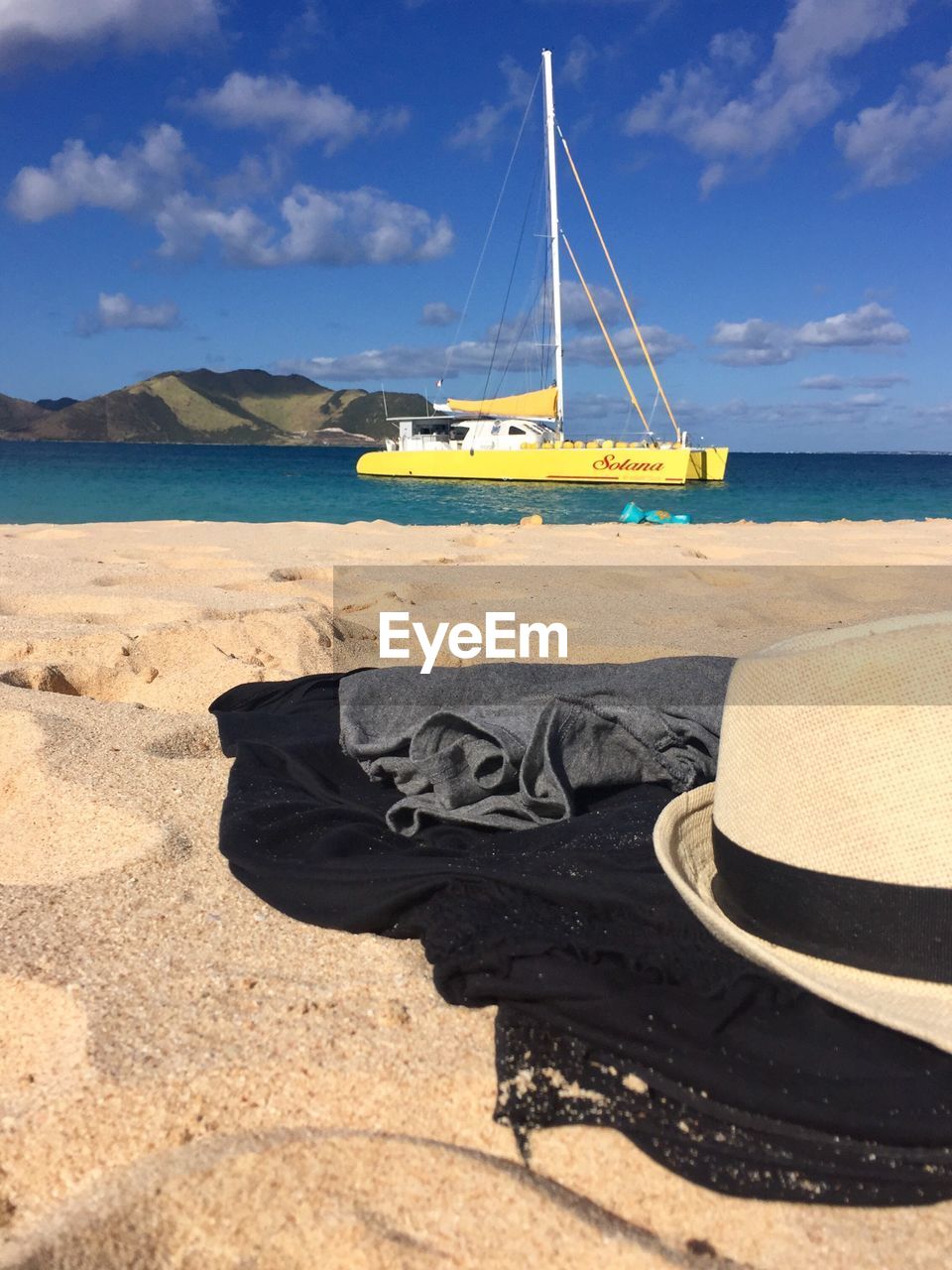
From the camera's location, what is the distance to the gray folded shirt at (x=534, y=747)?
2219 mm

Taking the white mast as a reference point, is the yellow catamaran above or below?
below

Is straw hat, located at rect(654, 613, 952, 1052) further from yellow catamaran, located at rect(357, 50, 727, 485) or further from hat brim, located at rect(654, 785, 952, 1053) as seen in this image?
yellow catamaran, located at rect(357, 50, 727, 485)

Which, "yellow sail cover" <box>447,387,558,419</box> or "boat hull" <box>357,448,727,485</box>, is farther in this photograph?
"yellow sail cover" <box>447,387,558,419</box>

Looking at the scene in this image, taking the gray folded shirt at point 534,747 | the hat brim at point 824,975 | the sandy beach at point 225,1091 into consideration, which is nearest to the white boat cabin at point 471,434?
the gray folded shirt at point 534,747

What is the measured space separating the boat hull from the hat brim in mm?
24306

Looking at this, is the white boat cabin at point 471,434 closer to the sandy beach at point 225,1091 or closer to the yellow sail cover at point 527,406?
the yellow sail cover at point 527,406

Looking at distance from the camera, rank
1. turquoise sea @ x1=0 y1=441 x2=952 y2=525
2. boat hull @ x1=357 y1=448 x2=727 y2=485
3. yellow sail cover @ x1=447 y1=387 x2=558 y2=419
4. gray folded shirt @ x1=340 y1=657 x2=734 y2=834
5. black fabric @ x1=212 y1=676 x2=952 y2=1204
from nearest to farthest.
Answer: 1. black fabric @ x1=212 y1=676 x2=952 y2=1204
2. gray folded shirt @ x1=340 y1=657 x2=734 y2=834
3. turquoise sea @ x1=0 y1=441 x2=952 y2=525
4. boat hull @ x1=357 y1=448 x2=727 y2=485
5. yellow sail cover @ x1=447 y1=387 x2=558 y2=419

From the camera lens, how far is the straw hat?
133 centimetres

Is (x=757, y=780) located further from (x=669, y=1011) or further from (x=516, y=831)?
(x=516, y=831)

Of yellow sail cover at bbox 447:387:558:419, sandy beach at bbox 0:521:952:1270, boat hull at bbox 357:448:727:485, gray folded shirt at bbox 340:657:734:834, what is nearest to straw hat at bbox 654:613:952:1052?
sandy beach at bbox 0:521:952:1270

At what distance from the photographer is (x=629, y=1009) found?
1427 mm

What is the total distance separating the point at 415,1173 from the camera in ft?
4.00

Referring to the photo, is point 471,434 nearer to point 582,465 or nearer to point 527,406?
point 527,406

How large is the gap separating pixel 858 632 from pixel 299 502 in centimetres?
2030
